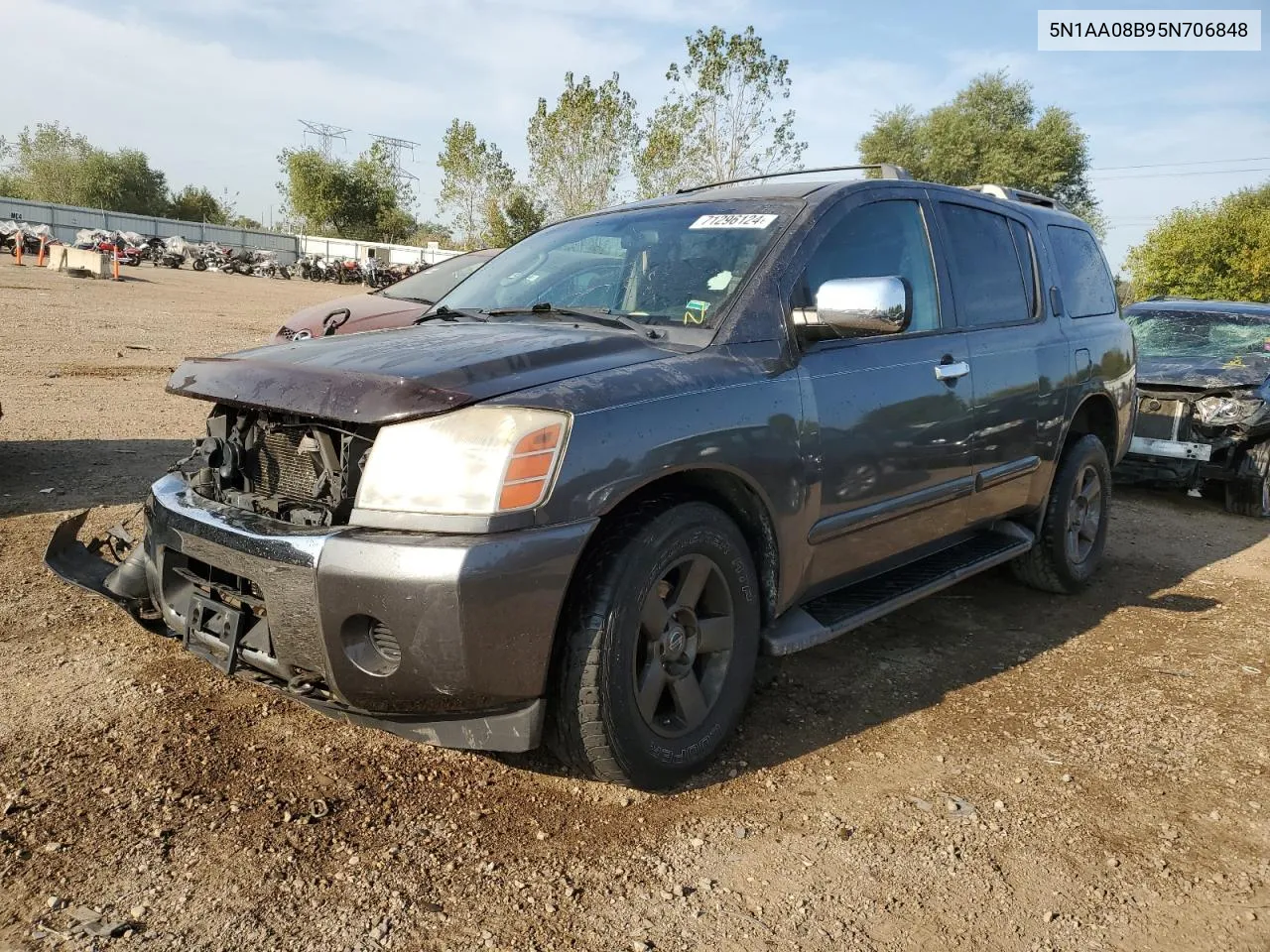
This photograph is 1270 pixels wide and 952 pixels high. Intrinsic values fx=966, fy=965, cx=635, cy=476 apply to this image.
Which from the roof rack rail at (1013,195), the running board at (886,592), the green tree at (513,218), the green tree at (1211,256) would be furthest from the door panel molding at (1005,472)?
the green tree at (513,218)

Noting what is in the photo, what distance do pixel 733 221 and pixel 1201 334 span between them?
22.2ft

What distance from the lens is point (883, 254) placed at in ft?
11.9

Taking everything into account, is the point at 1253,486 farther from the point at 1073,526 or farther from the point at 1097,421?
the point at 1073,526

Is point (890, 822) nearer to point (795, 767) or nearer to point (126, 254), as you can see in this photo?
point (795, 767)

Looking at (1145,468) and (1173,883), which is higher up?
(1145,468)

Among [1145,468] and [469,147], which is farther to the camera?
[469,147]

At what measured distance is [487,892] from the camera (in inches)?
90.4

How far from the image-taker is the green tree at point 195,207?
78000 mm

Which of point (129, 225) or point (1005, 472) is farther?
point (129, 225)

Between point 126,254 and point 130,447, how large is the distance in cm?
3800

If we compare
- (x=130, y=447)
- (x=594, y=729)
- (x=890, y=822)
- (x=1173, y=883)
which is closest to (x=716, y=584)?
(x=594, y=729)

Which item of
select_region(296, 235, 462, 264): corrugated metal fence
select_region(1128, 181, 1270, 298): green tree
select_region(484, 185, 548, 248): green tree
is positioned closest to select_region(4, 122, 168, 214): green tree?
select_region(296, 235, 462, 264): corrugated metal fence

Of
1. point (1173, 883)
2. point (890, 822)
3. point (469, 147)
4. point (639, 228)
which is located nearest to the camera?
point (1173, 883)

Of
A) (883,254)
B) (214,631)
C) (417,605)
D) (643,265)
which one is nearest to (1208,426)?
(883,254)
